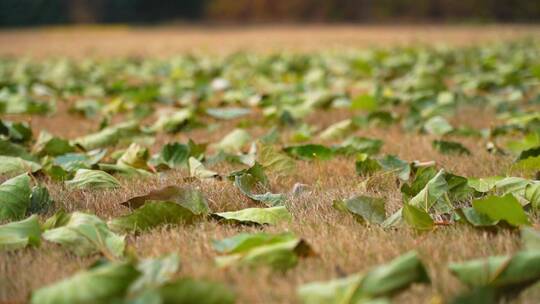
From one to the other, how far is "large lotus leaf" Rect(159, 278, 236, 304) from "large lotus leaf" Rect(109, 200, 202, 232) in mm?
580

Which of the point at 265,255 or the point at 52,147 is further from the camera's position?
the point at 52,147

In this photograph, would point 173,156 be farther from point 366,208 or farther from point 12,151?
point 366,208

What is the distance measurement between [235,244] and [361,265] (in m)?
0.24

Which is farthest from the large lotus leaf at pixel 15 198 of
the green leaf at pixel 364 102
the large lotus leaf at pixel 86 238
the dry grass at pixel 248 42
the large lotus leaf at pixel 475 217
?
the dry grass at pixel 248 42

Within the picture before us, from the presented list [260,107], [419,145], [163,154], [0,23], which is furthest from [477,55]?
[0,23]

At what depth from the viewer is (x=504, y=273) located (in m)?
1.08

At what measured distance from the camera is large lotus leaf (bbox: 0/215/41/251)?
1.42 m

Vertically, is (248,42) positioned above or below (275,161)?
below

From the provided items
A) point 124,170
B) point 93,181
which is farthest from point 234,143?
point 93,181

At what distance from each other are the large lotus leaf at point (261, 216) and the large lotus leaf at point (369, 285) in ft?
1.77

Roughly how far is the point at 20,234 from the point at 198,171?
796 millimetres

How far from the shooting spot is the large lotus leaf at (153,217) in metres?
1.56

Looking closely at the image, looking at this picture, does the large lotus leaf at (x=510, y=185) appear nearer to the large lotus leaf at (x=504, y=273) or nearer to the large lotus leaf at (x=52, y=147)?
the large lotus leaf at (x=504, y=273)

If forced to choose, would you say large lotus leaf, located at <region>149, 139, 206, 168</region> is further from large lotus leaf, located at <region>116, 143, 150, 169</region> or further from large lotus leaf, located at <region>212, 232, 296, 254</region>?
large lotus leaf, located at <region>212, 232, 296, 254</region>
